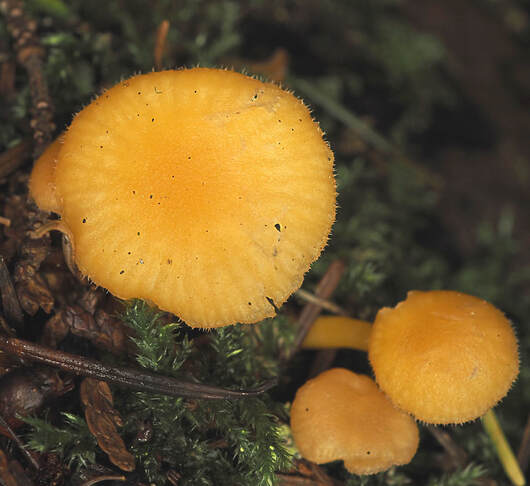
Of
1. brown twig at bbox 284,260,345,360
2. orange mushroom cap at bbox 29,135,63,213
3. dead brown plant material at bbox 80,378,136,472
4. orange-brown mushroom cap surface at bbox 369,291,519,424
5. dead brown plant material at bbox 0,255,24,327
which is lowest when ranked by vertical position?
dead brown plant material at bbox 80,378,136,472

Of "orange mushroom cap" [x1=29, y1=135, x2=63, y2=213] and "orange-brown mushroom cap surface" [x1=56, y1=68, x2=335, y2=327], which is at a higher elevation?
"orange-brown mushroom cap surface" [x1=56, y1=68, x2=335, y2=327]

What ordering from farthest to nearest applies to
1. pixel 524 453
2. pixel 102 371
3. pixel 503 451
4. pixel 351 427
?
pixel 524 453 < pixel 503 451 < pixel 351 427 < pixel 102 371

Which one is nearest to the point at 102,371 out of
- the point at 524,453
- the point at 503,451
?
the point at 503,451

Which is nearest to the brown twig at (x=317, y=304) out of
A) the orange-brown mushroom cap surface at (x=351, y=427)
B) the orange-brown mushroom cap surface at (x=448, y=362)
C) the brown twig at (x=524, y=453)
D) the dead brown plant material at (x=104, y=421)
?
the orange-brown mushroom cap surface at (x=351, y=427)

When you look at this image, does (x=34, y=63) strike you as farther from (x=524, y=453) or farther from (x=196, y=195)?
(x=524, y=453)

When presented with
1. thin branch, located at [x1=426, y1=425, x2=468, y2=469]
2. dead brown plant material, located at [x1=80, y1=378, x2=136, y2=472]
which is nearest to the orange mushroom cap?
dead brown plant material, located at [x1=80, y1=378, x2=136, y2=472]

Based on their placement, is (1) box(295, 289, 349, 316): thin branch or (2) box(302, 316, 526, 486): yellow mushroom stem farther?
(1) box(295, 289, 349, 316): thin branch

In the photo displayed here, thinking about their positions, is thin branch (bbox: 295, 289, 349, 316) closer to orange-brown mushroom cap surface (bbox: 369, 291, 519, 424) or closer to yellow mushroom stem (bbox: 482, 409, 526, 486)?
orange-brown mushroom cap surface (bbox: 369, 291, 519, 424)

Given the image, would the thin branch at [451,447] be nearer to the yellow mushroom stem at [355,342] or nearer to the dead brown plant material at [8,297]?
the yellow mushroom stem at [355,342]
